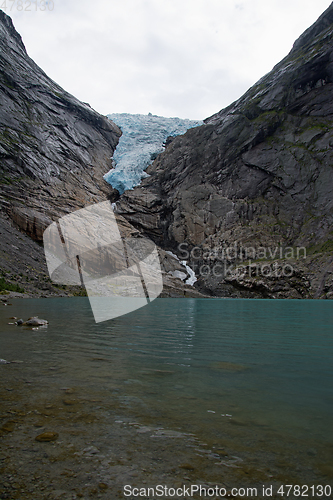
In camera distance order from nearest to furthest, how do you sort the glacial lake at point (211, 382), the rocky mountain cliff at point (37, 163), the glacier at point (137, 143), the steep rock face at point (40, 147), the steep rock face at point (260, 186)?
the glacial lake at point (211, 382), the rocky mountain cliff at point (37, 163), the steep rock face at point (40, 147), the steep rock face at point (260, 186), the glacier at point (137, 143)

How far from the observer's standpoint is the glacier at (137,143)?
120375mm

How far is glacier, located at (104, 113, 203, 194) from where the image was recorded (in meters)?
120

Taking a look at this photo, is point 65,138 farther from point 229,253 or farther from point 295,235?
point 295,235

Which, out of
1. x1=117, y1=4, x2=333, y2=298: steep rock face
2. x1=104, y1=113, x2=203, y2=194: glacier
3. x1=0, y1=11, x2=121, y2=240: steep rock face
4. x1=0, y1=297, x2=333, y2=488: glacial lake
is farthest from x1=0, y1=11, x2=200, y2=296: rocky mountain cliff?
x1=0, y1=297, x2=333, y2=488: glacial lake

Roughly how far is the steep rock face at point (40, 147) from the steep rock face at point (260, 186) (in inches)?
861

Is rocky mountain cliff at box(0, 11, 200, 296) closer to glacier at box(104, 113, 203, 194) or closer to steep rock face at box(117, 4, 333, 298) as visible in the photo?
glacier at box(104, 113, 203, 194)

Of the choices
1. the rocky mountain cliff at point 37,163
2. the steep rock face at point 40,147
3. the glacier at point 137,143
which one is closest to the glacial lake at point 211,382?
the rocky mountain cliff at point 37,163

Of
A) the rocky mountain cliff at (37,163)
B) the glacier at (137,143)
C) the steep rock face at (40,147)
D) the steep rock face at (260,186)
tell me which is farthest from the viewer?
the glacier at (137,143)

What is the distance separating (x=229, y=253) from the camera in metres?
95.1

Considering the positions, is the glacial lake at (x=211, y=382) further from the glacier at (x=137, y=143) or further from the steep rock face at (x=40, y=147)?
the glacier at (x=137, y=143)

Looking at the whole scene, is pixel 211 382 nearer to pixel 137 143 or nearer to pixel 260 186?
pixel 260 186

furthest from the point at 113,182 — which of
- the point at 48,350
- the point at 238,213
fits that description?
the point at 48,350

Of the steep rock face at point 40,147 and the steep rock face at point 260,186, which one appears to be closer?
the steep rock face at point 40,147

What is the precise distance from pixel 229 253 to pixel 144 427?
306 ft
